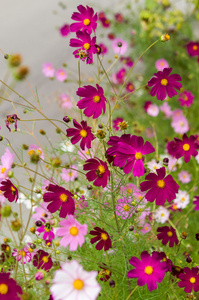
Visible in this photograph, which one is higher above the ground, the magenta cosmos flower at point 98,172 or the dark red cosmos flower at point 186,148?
the dark red cosmos flower at point 186,148

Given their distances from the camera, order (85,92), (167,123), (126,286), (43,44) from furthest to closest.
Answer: (43,44)
(167,123)
(126,286)
(85,92)

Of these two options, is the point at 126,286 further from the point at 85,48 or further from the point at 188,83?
the point at 188,83

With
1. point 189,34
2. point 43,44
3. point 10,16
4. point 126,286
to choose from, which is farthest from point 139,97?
point 126,286

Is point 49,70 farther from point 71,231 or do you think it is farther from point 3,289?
point 3,289

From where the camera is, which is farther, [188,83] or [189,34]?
[189,34]

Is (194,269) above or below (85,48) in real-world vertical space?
below

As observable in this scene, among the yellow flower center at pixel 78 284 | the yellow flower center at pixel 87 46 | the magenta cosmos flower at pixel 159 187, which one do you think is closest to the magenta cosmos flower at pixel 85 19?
the yellow flower center at pixel 87 46

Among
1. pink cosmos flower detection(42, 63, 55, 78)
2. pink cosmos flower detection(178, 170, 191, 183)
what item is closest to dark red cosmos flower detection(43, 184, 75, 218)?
pink cosmos flower detection(178, 170, 191, 183)

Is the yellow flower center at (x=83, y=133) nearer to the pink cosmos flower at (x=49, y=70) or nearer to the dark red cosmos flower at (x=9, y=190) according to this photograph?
the dark red cosmos flower at (x=9, y=190)
